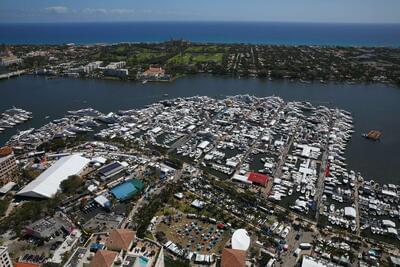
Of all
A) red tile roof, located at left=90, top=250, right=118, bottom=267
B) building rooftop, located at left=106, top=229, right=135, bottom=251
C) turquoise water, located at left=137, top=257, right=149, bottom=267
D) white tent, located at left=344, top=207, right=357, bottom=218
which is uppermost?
red tile roof, located at left=90, top=250, right=118, bottom=267

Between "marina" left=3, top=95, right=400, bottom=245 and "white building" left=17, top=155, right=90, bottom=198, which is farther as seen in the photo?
"marina" left=3, top=95, right=400, bottom=245

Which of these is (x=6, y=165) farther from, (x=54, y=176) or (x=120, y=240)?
(x=120, y=240)

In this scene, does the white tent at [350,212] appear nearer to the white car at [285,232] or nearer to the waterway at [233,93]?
the white car at [285,232]

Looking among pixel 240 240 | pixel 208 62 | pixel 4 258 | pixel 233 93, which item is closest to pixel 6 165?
pixel 4 258

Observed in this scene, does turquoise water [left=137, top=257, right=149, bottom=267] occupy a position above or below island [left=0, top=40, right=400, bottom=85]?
below

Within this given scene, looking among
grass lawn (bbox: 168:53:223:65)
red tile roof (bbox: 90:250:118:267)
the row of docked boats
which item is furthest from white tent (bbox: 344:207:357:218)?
grass lawn (bbox: 168:53:223:65)

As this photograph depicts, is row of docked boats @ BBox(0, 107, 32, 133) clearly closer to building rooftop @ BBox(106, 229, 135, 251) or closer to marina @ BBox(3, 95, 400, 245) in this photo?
marina @ BBox(3, 95, 400, 245)
